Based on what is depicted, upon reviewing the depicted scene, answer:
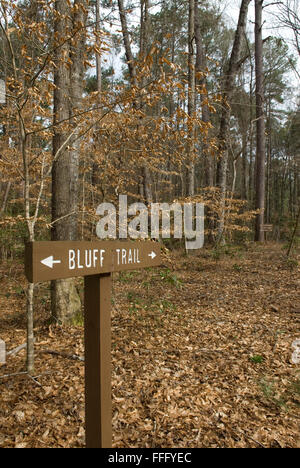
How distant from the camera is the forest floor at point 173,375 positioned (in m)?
2.63

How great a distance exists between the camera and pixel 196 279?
8242mm

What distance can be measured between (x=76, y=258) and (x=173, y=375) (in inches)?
99.5

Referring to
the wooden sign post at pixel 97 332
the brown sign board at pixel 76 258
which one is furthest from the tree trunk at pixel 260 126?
the wooden sign post at pixel 97 332

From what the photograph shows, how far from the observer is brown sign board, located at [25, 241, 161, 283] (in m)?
1.54

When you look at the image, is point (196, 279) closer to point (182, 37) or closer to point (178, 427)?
point (178, 427)

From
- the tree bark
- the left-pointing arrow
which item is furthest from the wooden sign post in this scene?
the tree bark

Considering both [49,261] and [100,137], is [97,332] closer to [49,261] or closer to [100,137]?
[49,261]

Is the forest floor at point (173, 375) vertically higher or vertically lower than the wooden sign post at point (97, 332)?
lower

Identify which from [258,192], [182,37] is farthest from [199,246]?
[182,37]

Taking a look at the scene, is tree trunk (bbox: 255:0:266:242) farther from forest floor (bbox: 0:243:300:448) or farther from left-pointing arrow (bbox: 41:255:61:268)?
left-pointing arrow (bbox: 41:255:61:268)

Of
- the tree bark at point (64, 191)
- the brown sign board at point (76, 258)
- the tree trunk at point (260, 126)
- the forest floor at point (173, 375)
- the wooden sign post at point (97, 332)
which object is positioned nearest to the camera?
the brown sign board at point (76, 258)

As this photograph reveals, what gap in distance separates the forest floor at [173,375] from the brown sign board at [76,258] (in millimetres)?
1691

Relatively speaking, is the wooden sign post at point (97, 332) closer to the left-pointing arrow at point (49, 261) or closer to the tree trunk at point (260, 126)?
the left-pointing arrow at point (49, 261)
